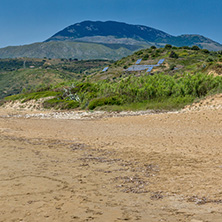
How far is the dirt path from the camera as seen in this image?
5129 mm

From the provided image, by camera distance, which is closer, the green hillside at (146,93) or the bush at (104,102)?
the green hillside at (146,93)

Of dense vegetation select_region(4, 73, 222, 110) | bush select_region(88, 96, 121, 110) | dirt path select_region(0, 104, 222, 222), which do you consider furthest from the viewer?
bush select_region(88, 96, 121, 110)

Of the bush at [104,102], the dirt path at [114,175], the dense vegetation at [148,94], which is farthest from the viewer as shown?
the bush at [104,102]

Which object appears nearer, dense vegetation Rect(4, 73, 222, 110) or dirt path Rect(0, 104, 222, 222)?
dirt path Rect(0, 104, 222, 222)

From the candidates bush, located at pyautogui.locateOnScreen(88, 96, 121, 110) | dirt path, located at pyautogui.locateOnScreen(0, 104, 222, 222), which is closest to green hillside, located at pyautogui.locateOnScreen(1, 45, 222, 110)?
bush, located at pyautogui.locateOnScreen(88, 96, 121, 110)

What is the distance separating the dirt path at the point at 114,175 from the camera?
513 centimetres

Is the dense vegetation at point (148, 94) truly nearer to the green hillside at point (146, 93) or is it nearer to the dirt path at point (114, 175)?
the green hillside at point (146, 93)

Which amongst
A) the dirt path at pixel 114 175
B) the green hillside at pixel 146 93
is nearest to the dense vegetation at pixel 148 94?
the green hillside at pixel 146 93

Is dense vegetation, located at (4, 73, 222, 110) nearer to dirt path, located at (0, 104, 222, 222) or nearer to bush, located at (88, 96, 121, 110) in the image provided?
bush, located at (88, 96, 121, 110)

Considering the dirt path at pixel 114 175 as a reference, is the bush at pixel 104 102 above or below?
above

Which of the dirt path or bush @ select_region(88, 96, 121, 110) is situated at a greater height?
bush @ select_region(88, 96, 121, 110)

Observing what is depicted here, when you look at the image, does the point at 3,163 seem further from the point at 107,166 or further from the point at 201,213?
the point at 201,213

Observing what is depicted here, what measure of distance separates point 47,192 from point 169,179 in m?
2.67

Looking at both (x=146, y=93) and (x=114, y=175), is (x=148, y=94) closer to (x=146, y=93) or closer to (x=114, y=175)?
(x=146, y=93)
